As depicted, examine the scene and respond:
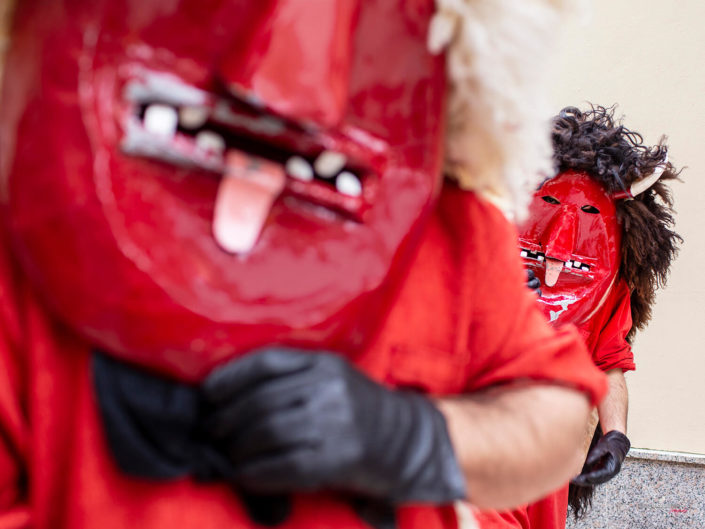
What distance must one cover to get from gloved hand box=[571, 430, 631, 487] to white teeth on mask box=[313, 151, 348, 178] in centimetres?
182

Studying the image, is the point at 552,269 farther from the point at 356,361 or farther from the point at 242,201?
the point at 242,201

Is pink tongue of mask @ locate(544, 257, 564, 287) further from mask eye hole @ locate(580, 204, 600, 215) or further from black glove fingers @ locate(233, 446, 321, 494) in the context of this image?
black glove fingers @ locate(233, 446, 321, 494)

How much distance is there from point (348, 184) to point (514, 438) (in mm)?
317

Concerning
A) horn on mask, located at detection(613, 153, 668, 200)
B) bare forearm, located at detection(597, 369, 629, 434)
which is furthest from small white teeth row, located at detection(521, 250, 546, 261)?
bare forearm, located at detection(597, 369, 629, 434)

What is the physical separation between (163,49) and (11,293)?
26 cm

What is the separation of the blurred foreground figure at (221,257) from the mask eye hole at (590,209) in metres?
1.55

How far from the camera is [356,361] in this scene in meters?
0.73

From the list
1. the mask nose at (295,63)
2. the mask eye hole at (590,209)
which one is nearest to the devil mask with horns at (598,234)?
the mask eye hole at (590,209)

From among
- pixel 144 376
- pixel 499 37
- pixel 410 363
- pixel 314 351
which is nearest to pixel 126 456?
pixel 144 376

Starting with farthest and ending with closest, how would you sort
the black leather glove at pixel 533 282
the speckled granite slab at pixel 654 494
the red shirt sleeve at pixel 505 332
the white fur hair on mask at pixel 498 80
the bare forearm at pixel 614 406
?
the speckled granite slab at pixel 654 494 → the bare forearm at pixel 614 406 → the black leather glove at pixel 533 282 → the red shirt sleeve at pixel 505 332 → the white fur hair on mask at pixel 498 80

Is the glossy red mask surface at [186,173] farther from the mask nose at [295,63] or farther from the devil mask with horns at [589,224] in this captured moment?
the devil mask with horns at [589,224]

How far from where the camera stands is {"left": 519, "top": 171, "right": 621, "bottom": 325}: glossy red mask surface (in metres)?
2.17

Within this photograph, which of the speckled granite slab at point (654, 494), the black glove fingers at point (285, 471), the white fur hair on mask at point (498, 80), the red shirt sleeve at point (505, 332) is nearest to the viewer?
the black glove fingers at point (285, 471)

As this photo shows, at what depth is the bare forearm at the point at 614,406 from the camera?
231 cm
